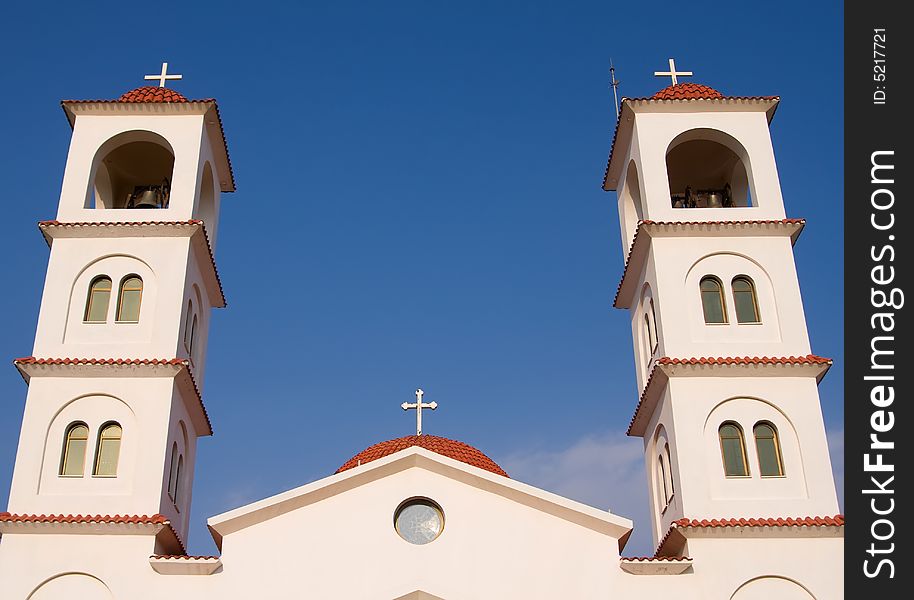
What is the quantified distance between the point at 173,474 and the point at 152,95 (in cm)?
754

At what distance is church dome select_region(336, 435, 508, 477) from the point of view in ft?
71.6

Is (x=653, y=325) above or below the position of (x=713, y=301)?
below

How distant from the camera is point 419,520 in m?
17.2

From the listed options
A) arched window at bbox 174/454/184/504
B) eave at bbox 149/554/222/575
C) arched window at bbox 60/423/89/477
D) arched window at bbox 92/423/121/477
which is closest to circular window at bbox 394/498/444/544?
eave at bbox 149/554/222/575

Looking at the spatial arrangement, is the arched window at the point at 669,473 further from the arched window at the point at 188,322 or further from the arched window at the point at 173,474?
the arched window at the point at 188,322

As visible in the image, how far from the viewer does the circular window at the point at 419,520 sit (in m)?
17.0

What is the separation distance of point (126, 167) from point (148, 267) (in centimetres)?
447

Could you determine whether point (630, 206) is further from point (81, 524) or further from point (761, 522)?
point (81, 524)

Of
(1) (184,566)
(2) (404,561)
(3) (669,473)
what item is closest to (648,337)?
(3) (669,473)

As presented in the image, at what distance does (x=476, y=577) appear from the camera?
16.6m

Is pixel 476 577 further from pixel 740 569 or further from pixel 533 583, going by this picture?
pixel 740 569

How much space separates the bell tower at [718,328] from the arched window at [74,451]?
9.35 m
